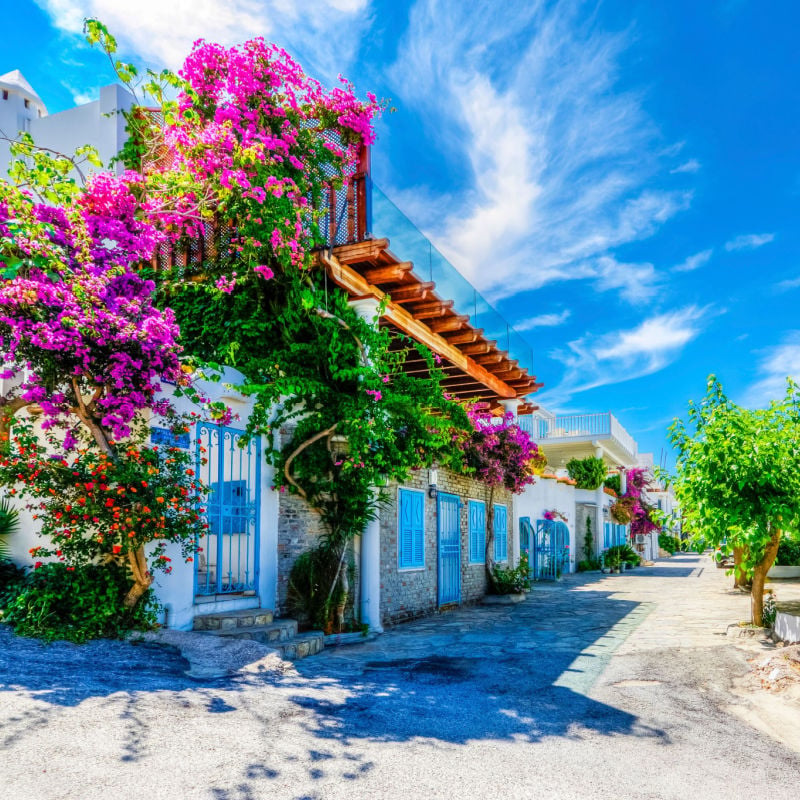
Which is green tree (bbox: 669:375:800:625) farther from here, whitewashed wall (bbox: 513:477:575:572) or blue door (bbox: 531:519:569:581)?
blue door (bbox: 531:519:569:581)

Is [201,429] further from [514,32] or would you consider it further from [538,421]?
[538,421]

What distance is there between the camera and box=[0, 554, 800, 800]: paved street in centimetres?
393

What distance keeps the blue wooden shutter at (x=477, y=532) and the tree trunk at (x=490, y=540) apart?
85mm

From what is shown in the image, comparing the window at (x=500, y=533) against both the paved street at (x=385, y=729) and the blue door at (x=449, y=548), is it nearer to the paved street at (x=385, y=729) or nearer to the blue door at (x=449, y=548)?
the blue door at (x=449, y=548)

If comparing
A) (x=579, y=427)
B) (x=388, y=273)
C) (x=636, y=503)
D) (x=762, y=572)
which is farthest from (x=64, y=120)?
(x=636, y=503)

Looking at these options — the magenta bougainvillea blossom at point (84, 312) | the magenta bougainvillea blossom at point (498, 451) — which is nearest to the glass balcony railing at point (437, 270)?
the magenta bougainvillea blossom at point (498, 451)

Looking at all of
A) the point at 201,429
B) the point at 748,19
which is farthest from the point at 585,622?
the point at 748,19

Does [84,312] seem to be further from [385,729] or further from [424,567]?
[424,567]

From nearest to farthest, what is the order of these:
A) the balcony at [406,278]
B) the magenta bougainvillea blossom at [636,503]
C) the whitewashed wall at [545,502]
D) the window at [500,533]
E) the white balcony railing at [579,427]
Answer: the balcony at [406,278], the window at [500,533], the whitewashed wall at [545,502], the white balcony railing at [579,427], the magenta bougainvillea blossom at [636,503]

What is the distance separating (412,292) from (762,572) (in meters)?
6.05

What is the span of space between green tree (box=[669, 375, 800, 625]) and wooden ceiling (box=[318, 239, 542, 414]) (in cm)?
408

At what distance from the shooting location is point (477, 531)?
584 inches

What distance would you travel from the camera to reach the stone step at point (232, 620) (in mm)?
7520

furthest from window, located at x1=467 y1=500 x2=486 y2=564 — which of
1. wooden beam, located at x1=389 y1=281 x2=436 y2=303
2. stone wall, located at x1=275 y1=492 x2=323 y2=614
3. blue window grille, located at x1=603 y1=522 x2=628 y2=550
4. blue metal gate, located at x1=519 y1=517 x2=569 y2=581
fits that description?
blue window grille, located at x1=603 y1=522 x2=628 y2=550
